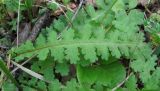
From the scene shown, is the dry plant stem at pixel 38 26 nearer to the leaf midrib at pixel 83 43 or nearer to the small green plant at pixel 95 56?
the small green plant at pixel 95 56

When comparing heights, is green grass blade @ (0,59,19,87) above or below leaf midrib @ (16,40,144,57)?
below

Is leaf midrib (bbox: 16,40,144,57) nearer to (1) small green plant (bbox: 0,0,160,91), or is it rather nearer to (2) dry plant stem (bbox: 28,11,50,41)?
(1) small green plant (bbox: 0,0,160,91)

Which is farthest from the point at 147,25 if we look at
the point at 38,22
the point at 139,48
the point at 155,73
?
the point at 38,22

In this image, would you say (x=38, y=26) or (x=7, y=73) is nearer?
(x=7, y=73)

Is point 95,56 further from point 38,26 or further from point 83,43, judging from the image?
point 38,26

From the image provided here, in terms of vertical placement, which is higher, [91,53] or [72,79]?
[91,53]

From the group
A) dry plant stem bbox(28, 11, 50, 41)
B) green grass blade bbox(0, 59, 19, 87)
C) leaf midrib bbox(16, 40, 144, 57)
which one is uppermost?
leaf midrib bbox(16, 40, 144, 57)

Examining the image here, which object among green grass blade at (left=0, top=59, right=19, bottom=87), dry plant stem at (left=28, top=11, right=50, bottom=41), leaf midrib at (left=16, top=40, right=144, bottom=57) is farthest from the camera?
dry plant stem at (left=28, top=11, right=50, bottom=41)

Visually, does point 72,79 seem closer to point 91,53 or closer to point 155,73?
point 91,53

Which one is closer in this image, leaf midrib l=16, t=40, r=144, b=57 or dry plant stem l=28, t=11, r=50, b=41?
leaf midrib l=16, t=40, r=144, b=57

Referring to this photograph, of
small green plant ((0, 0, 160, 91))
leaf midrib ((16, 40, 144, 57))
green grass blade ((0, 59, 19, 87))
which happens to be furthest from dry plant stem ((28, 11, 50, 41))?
green grass blade ((0, 59, 19, 87))

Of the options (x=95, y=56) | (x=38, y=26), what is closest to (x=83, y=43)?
(x=95, y=56)
